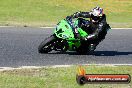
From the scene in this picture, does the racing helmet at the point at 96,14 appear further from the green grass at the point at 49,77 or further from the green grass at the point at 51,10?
the green grass at the point at 51,10

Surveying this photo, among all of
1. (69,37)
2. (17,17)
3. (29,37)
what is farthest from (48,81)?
(17,17)

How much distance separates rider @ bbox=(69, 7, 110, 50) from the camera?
47.1 feet

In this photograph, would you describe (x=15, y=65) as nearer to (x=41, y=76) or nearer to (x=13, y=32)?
(x=41, y=76)

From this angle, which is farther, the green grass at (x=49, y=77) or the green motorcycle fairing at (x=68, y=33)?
the green motorcycle fairing at (x=68, y=33)

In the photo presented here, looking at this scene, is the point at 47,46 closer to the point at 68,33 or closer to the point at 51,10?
the point at 68,33

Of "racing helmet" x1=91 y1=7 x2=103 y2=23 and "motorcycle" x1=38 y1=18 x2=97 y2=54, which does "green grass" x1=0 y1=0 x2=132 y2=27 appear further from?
"racing helmet" x1=91 y1=7 x2=103 y2=23

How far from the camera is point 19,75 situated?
35.4 feet

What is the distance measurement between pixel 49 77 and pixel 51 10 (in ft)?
54.2

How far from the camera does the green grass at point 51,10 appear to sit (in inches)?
907

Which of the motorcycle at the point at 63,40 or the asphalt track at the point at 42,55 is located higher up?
the motorcycle at the point at 63,40

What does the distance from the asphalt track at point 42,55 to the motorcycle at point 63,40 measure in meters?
0.20

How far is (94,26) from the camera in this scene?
1455 centimetres

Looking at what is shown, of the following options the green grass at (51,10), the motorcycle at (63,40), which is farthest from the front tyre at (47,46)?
the green grass at (51,10)

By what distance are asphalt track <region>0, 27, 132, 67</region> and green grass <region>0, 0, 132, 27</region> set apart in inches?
119
